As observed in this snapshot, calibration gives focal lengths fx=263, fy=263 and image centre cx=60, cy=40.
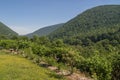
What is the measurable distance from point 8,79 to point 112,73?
43.0 feet

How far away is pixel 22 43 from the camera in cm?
9456

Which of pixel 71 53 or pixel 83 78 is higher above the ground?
pixel 71 53

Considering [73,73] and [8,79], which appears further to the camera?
[73,73]

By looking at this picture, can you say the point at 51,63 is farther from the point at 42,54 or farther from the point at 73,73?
the point at 42,54

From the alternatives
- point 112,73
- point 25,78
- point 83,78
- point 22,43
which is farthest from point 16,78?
point 22,43

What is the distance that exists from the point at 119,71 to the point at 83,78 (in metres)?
5.59

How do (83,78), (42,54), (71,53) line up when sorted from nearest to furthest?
(83,78)
(71,53)
(42,54)

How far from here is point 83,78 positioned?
36.5 metres

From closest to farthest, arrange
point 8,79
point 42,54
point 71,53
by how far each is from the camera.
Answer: point 8,79 < point 71,53 < point 42,54

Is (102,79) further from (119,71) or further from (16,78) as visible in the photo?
(16,78)

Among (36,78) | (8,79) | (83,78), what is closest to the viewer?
(8,79)

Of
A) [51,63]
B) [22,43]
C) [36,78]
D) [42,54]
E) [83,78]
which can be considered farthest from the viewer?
[22,43]

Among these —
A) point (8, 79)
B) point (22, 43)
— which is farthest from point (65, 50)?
point (22, 43)

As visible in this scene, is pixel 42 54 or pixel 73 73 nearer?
pixel 73 73
